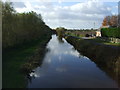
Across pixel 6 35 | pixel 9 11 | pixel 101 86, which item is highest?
pixel 9 11

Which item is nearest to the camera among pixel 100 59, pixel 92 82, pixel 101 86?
pixel 101 86

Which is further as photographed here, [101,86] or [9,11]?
[9,11]

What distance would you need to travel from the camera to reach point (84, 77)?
22188mm

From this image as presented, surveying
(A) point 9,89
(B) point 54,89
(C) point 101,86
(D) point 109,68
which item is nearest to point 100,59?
(D) point 109,68

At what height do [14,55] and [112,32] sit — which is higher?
[112,32]

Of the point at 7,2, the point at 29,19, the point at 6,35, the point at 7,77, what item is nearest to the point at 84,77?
the point at 7,77

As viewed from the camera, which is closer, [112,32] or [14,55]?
[14,55]

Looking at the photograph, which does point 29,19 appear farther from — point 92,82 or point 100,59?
point 92,82

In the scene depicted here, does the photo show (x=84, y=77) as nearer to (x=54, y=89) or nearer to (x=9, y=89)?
(x=54, y=89)

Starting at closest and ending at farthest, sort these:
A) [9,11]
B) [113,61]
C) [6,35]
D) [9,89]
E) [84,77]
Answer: [9,89], [84,77], [113,61], [6,35], [9,11]

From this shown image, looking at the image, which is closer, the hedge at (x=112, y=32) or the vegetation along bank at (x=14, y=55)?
the vegetation along bank at (x=14, y=55)

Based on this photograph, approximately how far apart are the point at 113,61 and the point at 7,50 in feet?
64.6

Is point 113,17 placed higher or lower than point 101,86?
higher

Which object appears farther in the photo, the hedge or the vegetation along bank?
the hedge
